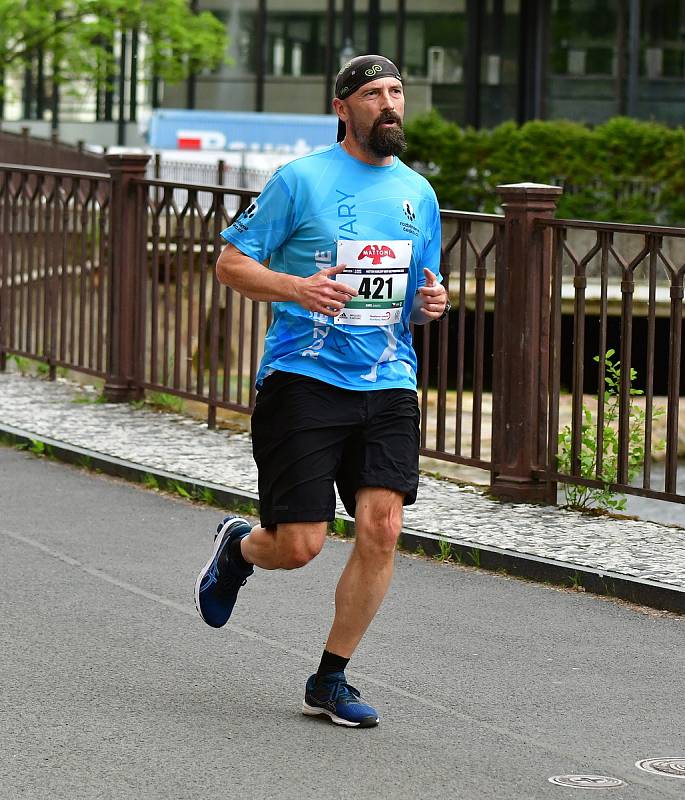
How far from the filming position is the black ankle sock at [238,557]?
509 cm

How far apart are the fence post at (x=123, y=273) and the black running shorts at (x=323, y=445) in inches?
231

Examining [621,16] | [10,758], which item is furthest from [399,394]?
[621,16]

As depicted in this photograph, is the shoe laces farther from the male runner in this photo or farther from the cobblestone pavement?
the cobblestone pavement

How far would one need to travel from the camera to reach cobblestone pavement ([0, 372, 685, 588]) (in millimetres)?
7059

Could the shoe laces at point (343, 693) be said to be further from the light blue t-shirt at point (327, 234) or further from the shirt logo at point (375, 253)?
the shirt logo at point (375, 253)

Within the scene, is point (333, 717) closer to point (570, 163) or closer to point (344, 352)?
point (344, 352)

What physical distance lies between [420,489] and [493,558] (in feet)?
5.07

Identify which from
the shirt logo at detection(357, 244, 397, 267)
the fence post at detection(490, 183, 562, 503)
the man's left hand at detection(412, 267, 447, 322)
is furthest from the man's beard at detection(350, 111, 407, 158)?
the fence post at detection(490, 183, 562, 503)

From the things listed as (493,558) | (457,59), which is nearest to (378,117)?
(493,558)

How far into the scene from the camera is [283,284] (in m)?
4.70

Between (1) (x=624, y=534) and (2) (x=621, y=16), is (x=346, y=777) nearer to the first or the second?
(1) (x=624, y=534)

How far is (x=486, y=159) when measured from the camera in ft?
84.4

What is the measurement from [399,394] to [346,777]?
3.59 ft

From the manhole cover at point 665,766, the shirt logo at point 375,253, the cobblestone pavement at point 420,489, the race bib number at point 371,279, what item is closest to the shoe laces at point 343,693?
the manhole cover at point 665,766
